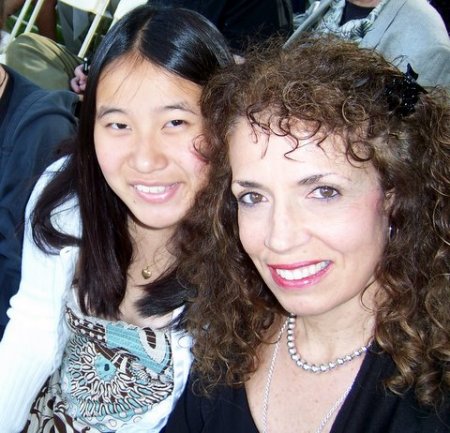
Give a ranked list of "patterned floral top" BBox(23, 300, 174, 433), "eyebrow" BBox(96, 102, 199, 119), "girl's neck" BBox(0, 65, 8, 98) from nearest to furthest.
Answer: "eyebrow" BBox(96, 102, 199, 119), "patterned floral top" BBox(23, 300, 174, 433), "girl's neck" BBox(0, 65, 8, 98)

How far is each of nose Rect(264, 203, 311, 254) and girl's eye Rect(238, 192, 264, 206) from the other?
76 millimetres

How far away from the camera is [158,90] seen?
1.38 meters

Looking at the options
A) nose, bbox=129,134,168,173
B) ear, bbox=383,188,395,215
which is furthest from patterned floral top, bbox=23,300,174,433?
ear, bbox=383,188,395,215

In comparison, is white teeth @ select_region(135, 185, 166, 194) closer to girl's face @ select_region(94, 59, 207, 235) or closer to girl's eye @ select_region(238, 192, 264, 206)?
girl's face @ select_region(94, 59, 207, 235)

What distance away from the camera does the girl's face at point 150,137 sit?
54.8 inches

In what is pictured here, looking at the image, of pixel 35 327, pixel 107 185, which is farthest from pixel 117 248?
pixel 35 327

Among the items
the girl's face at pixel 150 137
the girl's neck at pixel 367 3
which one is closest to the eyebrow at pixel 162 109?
the girl's face at pixel 150 137

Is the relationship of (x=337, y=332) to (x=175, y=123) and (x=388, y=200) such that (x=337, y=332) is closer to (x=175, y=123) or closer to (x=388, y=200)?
(x=388, y=200)

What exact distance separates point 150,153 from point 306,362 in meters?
0.57

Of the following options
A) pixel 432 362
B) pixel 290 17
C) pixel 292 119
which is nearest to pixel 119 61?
pixel 292 119

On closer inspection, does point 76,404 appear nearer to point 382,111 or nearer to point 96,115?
point 96,115

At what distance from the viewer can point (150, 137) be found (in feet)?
4.63

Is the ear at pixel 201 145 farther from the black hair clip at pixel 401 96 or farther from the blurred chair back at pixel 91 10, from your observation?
the blurred chair back at pixel 91 10

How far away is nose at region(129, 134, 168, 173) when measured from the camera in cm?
141
